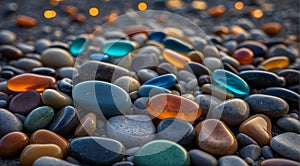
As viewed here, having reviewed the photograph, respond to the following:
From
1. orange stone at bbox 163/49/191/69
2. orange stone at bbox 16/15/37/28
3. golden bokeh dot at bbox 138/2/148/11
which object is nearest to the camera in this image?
orange stone at bbox 163/49/191/69

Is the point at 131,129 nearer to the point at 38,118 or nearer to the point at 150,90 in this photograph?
the point at 150,90

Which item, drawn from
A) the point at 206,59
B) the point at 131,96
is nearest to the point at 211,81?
the point at 206,59

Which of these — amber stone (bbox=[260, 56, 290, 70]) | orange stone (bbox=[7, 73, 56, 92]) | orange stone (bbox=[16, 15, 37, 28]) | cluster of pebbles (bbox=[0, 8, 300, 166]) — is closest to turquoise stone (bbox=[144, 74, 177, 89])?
cluster of pebbles (bbox=[0, 8, 300, 166])

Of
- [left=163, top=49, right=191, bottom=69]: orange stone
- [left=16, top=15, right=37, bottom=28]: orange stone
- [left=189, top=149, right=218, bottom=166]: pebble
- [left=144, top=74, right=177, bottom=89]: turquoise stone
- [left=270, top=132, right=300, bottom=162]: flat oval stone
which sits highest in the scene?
[left=16, top=15, right=37, bottom=28]: orange stone

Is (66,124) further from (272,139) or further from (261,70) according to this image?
(261,70)

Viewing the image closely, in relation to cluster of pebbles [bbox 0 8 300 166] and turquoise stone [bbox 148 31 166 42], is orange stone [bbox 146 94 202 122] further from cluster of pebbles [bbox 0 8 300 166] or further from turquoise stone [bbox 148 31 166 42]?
turquoise stone [bbox 148 31 166 42]

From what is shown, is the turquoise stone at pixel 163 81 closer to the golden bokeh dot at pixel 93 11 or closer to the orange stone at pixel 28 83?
the orange stone at pixel 28 83

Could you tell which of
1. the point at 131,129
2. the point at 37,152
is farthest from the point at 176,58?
the point at 37,152
